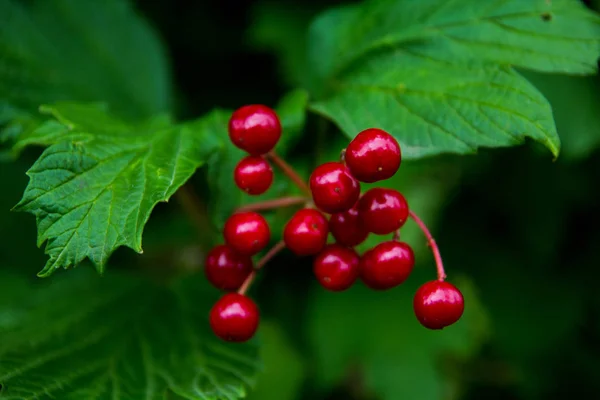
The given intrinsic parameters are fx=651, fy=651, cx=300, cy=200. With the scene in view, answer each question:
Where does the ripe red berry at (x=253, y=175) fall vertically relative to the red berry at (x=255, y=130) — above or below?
below

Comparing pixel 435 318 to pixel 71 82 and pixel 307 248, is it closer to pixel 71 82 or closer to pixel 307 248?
pixel 307 248

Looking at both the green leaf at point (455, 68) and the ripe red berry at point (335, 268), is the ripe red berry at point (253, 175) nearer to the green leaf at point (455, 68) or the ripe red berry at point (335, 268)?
the ripe red berry at point (335, 268)

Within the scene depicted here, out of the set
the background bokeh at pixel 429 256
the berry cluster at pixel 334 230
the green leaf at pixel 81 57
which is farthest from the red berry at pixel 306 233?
the green leaf at pixel 81 57

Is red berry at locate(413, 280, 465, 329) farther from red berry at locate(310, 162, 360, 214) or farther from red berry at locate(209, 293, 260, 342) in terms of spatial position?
red berry at locate(209, 293, 260, 342)

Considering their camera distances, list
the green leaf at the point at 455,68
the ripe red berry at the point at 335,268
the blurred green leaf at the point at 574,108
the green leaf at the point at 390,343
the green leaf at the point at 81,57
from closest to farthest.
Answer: the ripe red berry at the point at 335,268 → the green leaf at the point at 455,68 → the green leaf at the point at 81,57 → the blurred green leaf at the point at 574,108 → the green leaf at the point at 390,343

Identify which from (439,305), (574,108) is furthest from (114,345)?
(574,108)

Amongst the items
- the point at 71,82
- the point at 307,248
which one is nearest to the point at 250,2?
the point at 71,82
